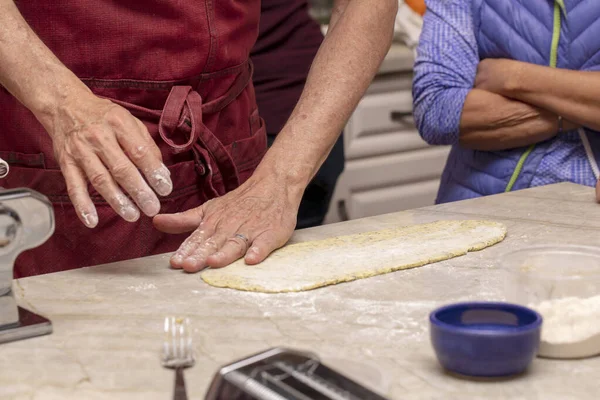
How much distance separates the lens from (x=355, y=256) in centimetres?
137

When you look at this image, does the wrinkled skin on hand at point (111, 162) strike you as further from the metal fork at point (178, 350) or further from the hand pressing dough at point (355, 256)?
the metal fork at point (178, 350)

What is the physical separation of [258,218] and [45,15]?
1.62 ft

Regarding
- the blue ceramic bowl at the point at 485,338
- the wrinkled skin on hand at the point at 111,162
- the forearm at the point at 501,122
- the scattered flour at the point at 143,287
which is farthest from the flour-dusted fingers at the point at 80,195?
the forearm at the point at 501,122

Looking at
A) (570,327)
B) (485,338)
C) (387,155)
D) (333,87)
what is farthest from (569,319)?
(387,155)

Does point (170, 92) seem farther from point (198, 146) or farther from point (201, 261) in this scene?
point (201, 261)

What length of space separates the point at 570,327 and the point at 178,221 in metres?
0.71

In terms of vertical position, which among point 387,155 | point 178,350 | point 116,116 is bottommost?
point 387,155

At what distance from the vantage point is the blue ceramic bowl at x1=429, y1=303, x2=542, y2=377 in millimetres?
898

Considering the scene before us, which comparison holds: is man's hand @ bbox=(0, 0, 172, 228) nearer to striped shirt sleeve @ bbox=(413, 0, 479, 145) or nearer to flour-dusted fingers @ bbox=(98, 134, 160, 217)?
flour-dusted fingers @ bbox=(98, 134, 160, 217)

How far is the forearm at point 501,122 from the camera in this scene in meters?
2.00

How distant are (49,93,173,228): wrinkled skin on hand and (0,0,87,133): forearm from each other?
0.06m

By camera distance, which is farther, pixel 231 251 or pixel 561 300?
pixel 231 251

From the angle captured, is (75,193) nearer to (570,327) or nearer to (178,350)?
(178,350)

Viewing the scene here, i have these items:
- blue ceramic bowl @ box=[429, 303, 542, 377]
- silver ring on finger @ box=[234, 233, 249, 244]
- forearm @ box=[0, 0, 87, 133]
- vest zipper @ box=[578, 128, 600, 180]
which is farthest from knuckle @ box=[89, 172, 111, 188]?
vest zipper @ box=[578, 128, 600, 180]
